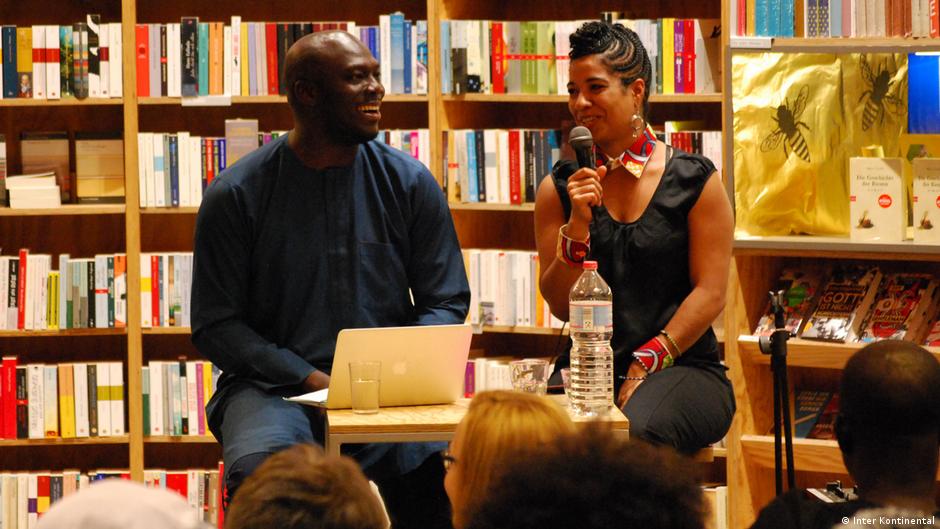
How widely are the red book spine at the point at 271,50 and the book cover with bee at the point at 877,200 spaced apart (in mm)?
1957

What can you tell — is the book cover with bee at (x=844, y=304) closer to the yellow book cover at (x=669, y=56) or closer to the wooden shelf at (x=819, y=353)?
the wooden shelf at (x=819, y=353)

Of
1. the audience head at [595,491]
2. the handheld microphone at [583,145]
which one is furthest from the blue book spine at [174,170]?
the audience head at [595,491]

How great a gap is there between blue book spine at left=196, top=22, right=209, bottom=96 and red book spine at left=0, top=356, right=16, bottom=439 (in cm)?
116

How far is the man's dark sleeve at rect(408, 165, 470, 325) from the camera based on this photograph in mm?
3164

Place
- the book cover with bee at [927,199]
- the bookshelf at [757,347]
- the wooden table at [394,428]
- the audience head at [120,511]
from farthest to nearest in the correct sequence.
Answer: the bookshelf at [757,347] → the book cover with bee at [927,199] → the wooden table at [394,428] → the audience head at [120,511]

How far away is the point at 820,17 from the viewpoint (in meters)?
3.68

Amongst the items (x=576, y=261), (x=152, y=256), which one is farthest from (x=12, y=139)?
(x=576, y=261)

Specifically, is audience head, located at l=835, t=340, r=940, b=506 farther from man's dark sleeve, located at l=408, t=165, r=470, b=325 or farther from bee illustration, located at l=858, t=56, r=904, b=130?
bee illustration, located at l=858, t=56, r=904, b=130

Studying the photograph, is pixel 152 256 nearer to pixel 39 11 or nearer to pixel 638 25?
pixel 39 11

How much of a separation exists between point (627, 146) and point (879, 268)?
1.09 meters

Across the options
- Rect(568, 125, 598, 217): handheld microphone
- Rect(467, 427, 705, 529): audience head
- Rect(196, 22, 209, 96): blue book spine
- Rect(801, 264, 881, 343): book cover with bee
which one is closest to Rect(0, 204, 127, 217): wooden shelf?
Rect(196, 22, 209, 96): blue book spine

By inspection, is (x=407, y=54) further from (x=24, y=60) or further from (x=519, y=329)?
(x=24, y=60)

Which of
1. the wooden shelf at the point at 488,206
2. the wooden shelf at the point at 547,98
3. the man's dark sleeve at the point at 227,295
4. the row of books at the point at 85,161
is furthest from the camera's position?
the row of books at the point at 85,161

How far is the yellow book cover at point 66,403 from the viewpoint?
4.41m
